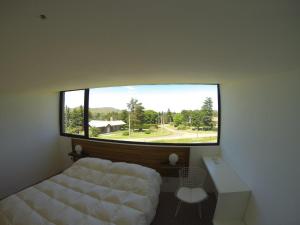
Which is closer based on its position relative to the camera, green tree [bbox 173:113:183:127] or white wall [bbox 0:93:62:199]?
white wall [bbox 0:93:62:199]

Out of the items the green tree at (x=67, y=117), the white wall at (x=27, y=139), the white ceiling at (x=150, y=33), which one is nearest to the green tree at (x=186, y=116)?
the white ceiling at (x=150, y=33)

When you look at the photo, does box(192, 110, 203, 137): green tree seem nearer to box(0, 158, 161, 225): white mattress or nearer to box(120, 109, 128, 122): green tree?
box(0, 158, 161, 225): white mattress

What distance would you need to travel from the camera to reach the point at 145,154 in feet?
10.1

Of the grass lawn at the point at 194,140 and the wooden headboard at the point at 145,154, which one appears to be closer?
the wooden headboard at the point at 145,154

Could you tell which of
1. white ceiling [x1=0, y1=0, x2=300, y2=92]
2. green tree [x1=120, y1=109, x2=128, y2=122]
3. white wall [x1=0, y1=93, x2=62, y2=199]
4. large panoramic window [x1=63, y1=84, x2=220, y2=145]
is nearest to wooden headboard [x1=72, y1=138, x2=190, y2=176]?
large panoramic window [x1=63, y1=84, x2=220, y2=145]

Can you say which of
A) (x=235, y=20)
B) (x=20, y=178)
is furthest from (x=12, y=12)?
(x=20, y=178)

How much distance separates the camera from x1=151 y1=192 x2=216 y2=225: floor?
88.9 inches

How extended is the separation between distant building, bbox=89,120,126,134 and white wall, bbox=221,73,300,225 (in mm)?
2367

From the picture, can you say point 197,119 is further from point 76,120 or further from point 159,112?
point 76,120

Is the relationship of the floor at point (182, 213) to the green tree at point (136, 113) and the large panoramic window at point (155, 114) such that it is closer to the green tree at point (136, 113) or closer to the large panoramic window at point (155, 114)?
the large panoramic window at point (155, 114)

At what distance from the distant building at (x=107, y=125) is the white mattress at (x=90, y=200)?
3.65 ft

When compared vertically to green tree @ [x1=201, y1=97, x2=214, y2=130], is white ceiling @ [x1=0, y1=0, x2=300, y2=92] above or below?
above

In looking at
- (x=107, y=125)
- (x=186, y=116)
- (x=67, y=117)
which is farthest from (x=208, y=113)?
(x=67, y=117)

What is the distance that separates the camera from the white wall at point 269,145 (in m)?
1.32
